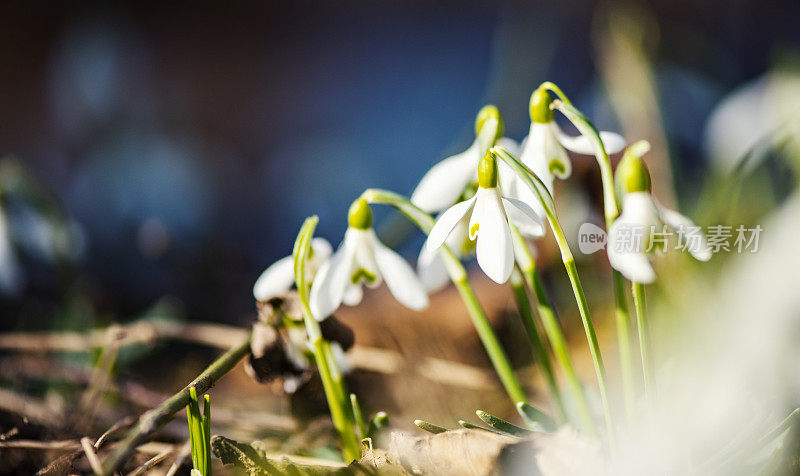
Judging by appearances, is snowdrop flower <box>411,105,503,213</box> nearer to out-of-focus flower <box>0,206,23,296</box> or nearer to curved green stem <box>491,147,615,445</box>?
curved green stem <box>491,147,615,445</box>

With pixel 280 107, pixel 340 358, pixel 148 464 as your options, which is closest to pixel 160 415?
pixel 148 464

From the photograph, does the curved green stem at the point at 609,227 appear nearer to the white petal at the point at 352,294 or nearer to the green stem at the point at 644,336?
the green stem at the point at 644,336

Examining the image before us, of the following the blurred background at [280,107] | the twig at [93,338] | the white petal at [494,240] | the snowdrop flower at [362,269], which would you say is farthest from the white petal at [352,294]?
the blurred background at [280,107]

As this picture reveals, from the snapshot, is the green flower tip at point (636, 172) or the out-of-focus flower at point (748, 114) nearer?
the green flower tip at point (636, 172)

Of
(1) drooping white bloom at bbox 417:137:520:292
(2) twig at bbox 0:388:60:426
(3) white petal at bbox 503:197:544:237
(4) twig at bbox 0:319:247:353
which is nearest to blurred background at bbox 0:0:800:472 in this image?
(4) twig at bbox 0:319:247:353

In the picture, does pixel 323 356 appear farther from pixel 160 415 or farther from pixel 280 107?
pixel 280 107

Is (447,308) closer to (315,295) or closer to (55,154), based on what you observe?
(315,295)
